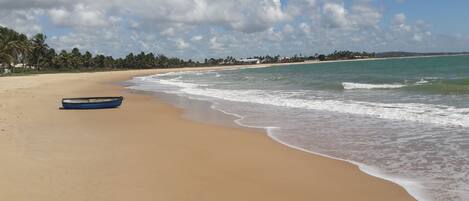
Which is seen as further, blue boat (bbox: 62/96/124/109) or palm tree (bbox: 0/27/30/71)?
palm tree (bbox: 0/27/30/71)

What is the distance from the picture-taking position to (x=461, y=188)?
7715mm

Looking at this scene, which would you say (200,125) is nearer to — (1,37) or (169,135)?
(169,135)

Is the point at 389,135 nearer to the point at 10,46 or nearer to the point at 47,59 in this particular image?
the point at 10,46

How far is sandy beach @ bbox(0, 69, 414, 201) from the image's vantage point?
753 centimetres

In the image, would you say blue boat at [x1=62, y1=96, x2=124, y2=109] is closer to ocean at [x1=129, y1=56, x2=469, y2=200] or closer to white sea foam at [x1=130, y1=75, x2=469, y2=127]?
ocean at [x1=129, y1=56, x2=469, y2=200]

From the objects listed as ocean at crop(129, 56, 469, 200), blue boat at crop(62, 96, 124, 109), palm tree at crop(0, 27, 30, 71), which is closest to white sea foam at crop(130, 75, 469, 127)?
ocean at crop(129, 56, 469, 200)

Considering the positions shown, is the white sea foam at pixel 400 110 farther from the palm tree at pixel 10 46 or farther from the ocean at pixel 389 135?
the palm tree at pixel 10 46

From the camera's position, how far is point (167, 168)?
9.38m

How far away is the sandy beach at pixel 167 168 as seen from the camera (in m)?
7.53

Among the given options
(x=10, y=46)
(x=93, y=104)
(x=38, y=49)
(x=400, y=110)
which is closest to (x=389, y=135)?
(x=400, y=110)

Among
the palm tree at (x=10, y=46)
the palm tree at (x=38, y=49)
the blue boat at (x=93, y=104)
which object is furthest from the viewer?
the palm tree at (x=38, y=49)

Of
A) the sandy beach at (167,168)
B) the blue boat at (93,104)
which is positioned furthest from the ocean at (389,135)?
the blue boat at (93,104)

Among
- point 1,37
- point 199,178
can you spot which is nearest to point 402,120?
point 199,178

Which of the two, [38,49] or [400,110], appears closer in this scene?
[400,110]
